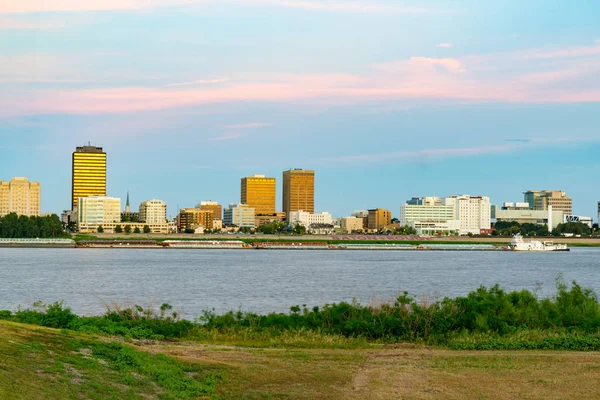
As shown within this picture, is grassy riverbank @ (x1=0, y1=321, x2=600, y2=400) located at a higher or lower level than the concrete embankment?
higher

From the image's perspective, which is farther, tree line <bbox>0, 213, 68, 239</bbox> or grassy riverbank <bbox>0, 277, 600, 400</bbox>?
tree line <bbox>0, 213, 68, 239</bbox>

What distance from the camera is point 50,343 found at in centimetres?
1836

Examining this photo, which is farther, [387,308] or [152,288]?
[152,288]

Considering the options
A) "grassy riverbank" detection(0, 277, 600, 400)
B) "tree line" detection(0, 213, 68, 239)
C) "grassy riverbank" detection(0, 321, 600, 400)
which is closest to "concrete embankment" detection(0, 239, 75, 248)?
"tree line" detection(0, 213, 68, 239)

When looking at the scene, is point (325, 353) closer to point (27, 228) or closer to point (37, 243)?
point (37, 243)

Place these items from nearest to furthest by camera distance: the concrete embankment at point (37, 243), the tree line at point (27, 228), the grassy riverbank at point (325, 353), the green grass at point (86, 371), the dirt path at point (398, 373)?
the green grass at point (86, 371) → the grassy riverbank at point (325, 353) → the dirt path at point (398, 373) → the concrete embankment at point (37, 243) → the tree line at point (27, 228)

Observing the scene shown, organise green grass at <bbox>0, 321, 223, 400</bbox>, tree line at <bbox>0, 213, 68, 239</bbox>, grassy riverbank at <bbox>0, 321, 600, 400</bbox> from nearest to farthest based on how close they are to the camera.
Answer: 1. green grass at <bbox>0, 321, 223, 400</bbox>
2. grassy riverbank at <bbox>0, 321, 600, 400</bbox>
3. tree line at <bbox>0, 213, 68, 239</bbox>

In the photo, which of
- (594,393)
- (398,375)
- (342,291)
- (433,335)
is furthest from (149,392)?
(342,291)

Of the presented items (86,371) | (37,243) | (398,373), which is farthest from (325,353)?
(37,243)

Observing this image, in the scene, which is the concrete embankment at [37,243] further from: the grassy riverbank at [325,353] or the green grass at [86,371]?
the green grass at [86,371]

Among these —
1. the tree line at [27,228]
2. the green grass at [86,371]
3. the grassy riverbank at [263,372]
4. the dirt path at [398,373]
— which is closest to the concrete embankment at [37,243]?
the tree line at [27,228]

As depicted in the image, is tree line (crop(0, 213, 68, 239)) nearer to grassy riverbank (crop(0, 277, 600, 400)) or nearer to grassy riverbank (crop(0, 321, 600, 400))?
grassy riverbank (crop(0, 277, 600, 400))

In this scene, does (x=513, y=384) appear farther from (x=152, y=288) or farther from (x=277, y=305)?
(x=152, y=288)

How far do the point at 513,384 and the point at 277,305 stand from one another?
26.4m
